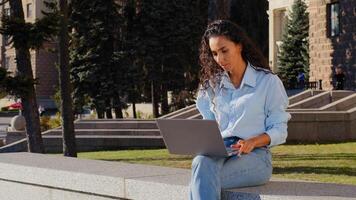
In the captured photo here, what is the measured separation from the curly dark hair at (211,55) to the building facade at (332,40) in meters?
24.6

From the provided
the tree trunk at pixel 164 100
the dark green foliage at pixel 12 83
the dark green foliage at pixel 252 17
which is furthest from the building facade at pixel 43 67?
the dark green foliage at pixel 12 83

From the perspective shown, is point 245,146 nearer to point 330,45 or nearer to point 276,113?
point 276,113

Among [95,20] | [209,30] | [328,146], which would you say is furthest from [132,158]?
[95,20]

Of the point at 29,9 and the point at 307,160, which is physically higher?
the point at 29,9

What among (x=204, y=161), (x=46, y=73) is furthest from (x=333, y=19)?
(x=46, y=73)

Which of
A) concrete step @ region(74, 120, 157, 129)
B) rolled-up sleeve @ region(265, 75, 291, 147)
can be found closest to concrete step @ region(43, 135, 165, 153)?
concrete step @ region(74, 120, 157, 129)

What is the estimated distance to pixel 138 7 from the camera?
130 feet

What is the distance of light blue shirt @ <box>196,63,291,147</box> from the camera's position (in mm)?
4758

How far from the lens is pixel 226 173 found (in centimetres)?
475

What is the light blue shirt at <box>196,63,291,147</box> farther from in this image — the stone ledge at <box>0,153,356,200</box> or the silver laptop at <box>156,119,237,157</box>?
the stone ledge at <box>0,153,356,200</box>

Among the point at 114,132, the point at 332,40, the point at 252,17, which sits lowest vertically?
the point at 114,132

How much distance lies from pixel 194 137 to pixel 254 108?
49 centimetres

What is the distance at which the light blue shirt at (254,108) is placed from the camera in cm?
476

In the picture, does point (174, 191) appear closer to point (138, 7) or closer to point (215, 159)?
point (215, 159)
